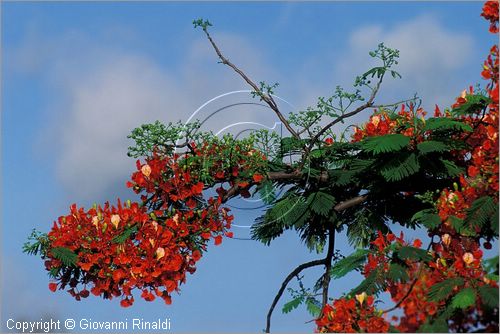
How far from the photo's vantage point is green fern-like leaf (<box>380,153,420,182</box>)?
22.7ft

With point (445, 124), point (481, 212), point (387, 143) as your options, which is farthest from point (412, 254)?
point (445, 124)

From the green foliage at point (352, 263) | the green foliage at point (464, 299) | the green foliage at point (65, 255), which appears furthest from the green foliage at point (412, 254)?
the green foliage at point (65, 255)

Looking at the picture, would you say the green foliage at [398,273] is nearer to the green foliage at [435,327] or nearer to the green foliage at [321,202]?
the green foliage at [435,327]

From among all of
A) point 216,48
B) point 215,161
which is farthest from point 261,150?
point 216,48

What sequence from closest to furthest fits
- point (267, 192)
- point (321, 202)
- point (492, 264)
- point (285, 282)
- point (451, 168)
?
point (492, 264), point (451, 168), point (321, 202), point (267, 192), point (285, 282)

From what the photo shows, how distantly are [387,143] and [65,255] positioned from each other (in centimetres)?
276

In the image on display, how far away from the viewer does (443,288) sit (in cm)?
568

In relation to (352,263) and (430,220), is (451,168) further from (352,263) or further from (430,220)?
(352,263)

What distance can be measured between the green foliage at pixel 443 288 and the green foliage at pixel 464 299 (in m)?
0.10

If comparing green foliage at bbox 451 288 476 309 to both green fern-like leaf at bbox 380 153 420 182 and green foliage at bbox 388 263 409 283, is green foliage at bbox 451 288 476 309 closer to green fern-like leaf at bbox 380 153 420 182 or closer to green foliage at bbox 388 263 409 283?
green foliage at bbox 388 263 409 283

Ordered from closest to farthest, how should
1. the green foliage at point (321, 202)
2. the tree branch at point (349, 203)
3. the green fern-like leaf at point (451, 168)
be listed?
the green fern-like leaf at point (451, 168), the green foliage at point (321, 202), the tree branch at point (349, 203)

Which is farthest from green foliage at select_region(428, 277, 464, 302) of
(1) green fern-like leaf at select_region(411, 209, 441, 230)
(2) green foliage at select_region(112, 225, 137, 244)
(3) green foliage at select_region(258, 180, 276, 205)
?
(2) green foliage at select_region(112, 225, 137, 244)

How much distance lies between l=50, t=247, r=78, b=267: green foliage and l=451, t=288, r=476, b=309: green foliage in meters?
3.12

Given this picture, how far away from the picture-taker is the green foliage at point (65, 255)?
694 centimetres
